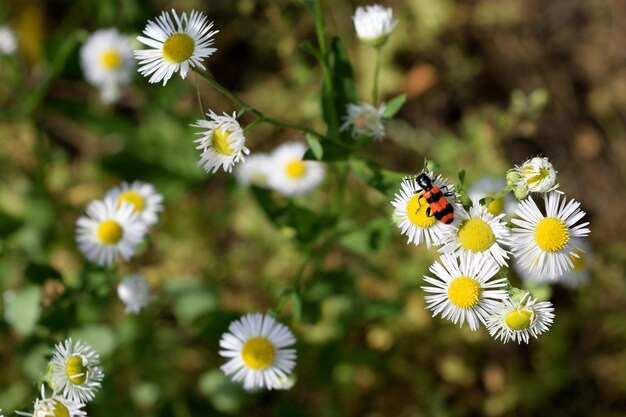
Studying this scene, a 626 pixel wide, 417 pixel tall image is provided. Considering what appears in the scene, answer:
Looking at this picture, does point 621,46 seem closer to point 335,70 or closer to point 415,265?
point 415,265

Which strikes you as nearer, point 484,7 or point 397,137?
point 397,137

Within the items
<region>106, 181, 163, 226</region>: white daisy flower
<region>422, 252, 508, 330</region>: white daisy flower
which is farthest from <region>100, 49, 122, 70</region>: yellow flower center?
<region>422, 252, 508, 330</region>: white daisy flower

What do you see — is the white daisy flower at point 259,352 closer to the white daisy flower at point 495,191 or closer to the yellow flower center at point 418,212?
the yellow flower center at point 418,212

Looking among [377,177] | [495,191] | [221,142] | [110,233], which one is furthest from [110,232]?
[495,191]

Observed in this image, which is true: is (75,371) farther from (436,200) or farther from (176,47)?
(436,200)

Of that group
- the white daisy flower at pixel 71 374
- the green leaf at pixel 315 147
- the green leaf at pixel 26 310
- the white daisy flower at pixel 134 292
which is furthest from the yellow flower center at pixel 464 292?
the green leaf at pixel 26 310

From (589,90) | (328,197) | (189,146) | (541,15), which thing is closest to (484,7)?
(541,15)
